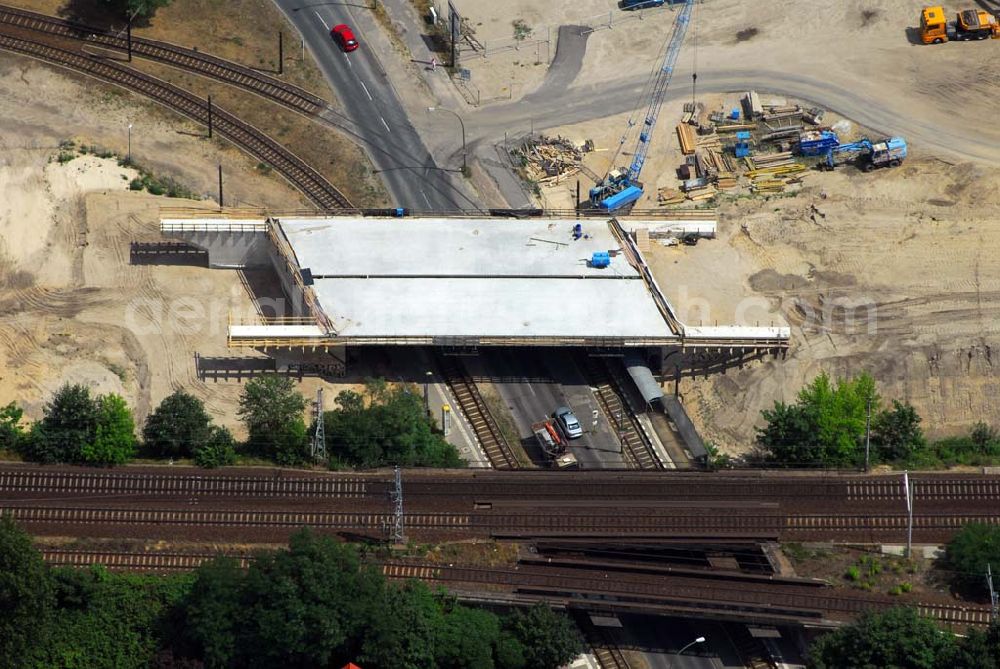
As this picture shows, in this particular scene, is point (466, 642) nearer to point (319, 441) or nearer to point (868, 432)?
point (319, 441)

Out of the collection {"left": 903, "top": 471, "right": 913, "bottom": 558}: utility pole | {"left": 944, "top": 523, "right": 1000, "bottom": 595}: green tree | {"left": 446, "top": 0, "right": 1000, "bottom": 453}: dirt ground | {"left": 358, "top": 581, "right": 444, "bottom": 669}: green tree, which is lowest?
{"left": 358, "top": 581, "right": 444, "bottom": 669}: green tree

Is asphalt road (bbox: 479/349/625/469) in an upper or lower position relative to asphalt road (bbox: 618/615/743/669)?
upper

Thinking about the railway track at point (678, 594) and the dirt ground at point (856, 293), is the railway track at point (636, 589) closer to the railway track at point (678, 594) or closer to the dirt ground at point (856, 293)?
the railway track at point (678, 594)

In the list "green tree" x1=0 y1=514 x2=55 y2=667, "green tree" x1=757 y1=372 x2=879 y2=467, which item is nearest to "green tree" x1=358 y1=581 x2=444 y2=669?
"green tree" x1=0 y1=514 x2=55 y2=667

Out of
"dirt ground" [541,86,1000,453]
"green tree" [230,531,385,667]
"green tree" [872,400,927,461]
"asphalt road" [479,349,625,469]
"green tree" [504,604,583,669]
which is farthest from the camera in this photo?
"dirt ground" [541,86,1000,453]

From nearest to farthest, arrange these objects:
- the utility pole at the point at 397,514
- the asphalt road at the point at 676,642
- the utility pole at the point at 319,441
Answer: the asphalt road at the point at 676,642, the utility pole at the point at 397,514, the utility pole at the point at 319,441

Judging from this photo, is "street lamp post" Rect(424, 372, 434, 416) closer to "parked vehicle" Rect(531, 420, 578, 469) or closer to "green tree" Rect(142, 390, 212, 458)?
"parked vehicle" Rect(531, 420, 578, 469)

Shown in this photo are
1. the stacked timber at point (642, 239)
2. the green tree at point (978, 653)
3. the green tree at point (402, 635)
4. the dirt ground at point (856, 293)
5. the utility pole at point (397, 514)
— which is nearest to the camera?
the green tree at point (978, 653)

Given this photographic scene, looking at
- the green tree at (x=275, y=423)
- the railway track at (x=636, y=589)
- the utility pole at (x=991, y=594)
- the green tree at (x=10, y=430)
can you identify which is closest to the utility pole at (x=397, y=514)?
the railway track at (x=636, y=589)
